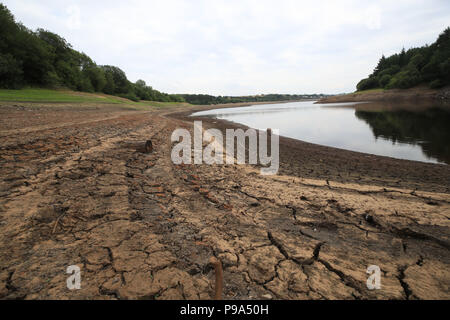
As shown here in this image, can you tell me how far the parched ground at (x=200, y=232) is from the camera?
176 cm

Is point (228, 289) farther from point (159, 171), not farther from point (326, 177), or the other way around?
point (326, 177)

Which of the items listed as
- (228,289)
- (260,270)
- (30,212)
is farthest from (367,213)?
(30,212)

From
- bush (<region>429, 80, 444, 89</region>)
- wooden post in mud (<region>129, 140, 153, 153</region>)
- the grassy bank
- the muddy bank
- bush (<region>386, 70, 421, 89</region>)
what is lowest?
the muddy bank

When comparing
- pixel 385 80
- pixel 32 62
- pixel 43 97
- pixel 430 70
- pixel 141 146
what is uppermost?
pixel 385 80

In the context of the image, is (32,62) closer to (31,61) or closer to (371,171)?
(31,61)

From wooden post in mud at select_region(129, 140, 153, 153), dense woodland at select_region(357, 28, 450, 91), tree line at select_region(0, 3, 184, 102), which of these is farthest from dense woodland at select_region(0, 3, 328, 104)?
dense woodland at select_region(357, 28, 450, 91)

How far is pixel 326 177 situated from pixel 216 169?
3.15m

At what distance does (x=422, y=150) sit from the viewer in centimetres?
930

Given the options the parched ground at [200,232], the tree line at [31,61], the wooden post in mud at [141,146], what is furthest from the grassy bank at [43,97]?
the parched ground at [200,232]

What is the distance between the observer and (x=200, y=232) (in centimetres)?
256

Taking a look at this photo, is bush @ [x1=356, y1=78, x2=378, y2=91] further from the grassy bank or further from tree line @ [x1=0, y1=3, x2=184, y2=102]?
tree line @ [x1=0, y1=3, x2=184, y2=102]

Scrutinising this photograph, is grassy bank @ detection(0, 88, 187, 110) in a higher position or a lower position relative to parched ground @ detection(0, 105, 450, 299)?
higher

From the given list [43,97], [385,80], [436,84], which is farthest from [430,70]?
[43,97]

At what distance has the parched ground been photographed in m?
1.76
